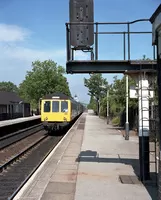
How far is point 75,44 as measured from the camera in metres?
8.95

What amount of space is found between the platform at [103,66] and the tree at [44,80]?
210ft

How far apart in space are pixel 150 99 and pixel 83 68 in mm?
2007

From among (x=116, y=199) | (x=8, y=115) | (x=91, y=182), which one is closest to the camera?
(x=116, y=199)

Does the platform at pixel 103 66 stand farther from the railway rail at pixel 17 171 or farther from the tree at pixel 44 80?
the tree at pixel 44 80

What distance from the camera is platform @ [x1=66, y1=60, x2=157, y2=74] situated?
950 centimetres

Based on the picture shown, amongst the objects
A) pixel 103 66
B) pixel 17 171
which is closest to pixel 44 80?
pixel 17 171

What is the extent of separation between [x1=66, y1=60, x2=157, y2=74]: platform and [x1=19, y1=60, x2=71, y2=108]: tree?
63864 millimetres

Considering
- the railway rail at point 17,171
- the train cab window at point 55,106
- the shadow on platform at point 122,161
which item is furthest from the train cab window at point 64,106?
the shadow on platform at point 122,161

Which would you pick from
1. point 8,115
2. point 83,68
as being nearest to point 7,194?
point 83,68

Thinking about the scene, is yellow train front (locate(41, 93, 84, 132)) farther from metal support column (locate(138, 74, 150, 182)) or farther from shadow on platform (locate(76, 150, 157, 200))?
metal support column (locate(138, 74, 150, 182))

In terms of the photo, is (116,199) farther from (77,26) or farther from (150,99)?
(77,26)

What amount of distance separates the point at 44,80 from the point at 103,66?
64.5m

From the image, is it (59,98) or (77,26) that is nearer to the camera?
(77,26)

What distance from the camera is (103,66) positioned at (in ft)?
31.5
